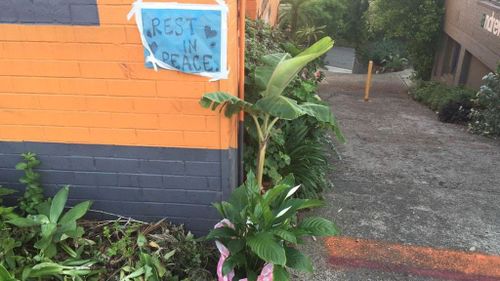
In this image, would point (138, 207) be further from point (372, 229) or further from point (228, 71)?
point (372, 229)

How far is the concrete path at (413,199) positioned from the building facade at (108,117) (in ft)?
3.88

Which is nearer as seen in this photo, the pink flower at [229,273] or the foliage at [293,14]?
the pink flower at [229,273]

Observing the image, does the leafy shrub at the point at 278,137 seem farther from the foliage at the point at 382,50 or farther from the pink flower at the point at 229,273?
the foliage at the point at 382,50

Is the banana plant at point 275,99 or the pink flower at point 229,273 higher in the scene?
the banana plant at point 275,99

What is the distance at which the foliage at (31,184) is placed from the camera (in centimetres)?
336

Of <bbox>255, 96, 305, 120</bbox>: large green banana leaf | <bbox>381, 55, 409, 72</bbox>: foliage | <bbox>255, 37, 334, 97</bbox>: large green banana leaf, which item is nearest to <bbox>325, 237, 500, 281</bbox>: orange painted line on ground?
<bbox>255, 96, 305, 120</bbox>: large green banana leaf

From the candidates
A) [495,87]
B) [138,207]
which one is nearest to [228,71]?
[138,207]

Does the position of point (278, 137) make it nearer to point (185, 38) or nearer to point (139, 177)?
point (139, 177)

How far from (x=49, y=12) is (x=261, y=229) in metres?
2.03

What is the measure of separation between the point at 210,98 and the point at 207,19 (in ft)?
1.72

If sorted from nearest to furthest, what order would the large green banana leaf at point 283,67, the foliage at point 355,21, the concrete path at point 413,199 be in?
the large green banana leaf at point 283,67 → the concrete path at point 413,199 → the foliage at point 355,21

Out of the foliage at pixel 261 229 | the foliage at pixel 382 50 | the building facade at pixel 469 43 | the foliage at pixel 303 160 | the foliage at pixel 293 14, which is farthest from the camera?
the foliage at pixel 382 50

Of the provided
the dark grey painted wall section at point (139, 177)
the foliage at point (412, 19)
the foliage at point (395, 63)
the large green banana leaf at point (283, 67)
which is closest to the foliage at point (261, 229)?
the dark grey painted wall section at point (139, 177)

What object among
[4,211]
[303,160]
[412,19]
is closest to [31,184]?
[4,211]
